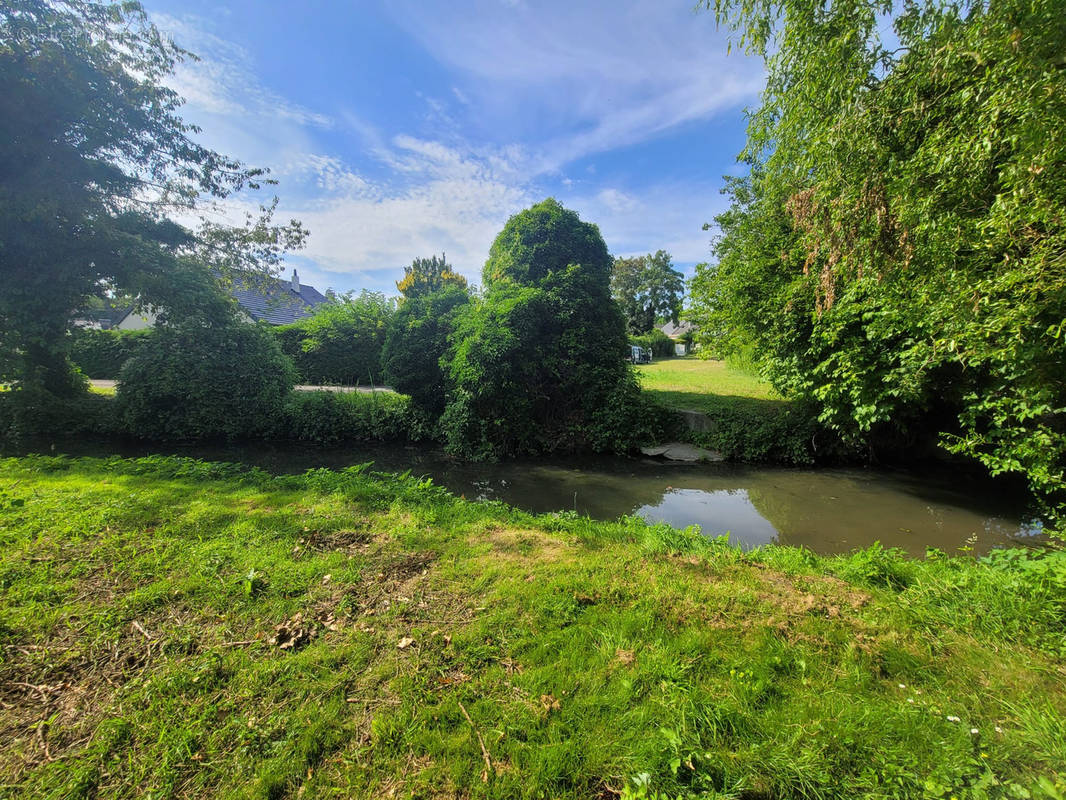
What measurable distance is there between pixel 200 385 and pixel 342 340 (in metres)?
7.83

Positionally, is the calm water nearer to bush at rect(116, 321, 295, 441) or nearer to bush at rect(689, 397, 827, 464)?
bush at rect(689, 397, 827, 464)

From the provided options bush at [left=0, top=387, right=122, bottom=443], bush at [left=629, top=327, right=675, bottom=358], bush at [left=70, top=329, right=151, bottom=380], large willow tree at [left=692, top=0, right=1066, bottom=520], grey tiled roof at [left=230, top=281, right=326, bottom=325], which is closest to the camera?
large willow tree at [left=692, top=0, right=1066, bottom=520]

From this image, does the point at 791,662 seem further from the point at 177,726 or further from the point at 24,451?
the point at 24,451

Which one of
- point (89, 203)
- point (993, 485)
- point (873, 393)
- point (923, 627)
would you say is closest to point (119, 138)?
point (89, 203)

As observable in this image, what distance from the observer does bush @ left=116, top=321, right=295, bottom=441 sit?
33.5ft

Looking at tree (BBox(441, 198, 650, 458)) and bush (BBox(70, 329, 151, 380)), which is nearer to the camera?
tree (BBox(441, 198, 650, 458))

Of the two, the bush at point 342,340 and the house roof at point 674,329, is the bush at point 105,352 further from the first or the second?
the house roof at point 674,329

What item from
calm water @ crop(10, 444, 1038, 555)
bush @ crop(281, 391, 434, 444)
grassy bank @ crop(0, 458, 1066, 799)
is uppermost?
bush @ crop(281, 391, 434, 444)

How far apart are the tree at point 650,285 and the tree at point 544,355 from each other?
4358cm

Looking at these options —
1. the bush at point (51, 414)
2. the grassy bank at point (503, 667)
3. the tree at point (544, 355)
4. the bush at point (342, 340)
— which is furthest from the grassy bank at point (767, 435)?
the bush at point (51, 414)

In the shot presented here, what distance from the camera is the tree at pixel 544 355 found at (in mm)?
9992

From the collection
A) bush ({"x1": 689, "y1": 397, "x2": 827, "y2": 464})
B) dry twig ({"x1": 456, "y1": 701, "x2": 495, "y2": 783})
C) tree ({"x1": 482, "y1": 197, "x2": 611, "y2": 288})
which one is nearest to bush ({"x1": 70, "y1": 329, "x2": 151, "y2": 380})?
tree ({"x1": 482, "y1": 197, "x2": 611, "y2": 288})

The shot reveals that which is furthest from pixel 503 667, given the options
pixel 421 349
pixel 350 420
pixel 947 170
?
pixel 350 420

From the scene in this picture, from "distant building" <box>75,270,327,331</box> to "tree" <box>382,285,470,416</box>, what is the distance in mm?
4124
